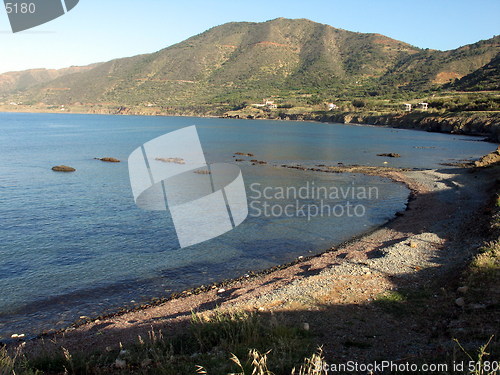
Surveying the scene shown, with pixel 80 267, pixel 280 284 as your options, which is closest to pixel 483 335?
pixel 280 284

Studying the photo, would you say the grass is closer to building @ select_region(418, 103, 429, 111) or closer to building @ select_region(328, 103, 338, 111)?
building @ select_region(418, 103, 429, 111)

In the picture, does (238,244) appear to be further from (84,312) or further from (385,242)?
(84,312)

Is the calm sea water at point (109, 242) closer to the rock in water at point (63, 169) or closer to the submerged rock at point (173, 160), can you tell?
the rock in water at point (63, 169)

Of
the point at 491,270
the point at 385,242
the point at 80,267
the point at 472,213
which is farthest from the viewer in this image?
the point at 472,213

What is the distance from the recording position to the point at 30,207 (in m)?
22.6

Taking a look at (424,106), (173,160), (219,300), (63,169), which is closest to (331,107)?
(424,106)

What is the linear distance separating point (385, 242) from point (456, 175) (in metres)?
21.3

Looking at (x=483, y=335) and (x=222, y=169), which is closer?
(x=483, y=335)

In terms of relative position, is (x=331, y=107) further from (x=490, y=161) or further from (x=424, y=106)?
(x=490, y=161)

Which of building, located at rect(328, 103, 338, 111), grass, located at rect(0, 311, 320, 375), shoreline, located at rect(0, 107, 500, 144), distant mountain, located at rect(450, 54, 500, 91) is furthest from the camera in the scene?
building, located at rect(328, 103, 338, 111)

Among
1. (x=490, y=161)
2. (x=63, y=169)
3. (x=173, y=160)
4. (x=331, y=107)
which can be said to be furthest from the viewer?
(x=331, y=107)

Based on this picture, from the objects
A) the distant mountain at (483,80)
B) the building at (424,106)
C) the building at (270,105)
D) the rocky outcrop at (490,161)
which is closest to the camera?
the rocky outcrop at (490,161)

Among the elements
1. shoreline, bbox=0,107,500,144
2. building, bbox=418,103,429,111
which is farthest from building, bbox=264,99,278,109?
building, bbox=418,103,429,111

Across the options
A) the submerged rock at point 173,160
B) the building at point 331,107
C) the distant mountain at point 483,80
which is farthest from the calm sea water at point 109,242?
the building at point 331,107
